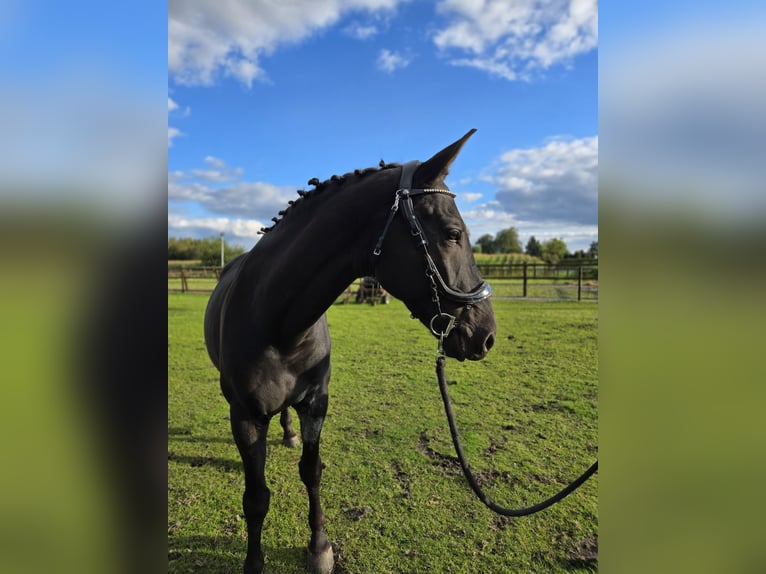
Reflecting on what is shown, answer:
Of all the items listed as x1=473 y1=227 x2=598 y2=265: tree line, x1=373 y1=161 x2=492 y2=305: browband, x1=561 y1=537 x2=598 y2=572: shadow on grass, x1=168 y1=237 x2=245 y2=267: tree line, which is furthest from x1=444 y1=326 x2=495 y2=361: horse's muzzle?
x1=473 y1=227 x2=598 y2=265: tree line

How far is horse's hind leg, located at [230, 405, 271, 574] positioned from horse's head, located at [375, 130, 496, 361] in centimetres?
152

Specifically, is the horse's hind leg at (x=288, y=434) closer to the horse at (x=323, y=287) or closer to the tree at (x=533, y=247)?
the horse at (x=323, y=287)

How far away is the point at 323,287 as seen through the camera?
7.87ft

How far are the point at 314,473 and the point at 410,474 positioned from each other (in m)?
1.35

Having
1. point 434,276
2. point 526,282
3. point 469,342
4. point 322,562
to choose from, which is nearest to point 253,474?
point 322,562

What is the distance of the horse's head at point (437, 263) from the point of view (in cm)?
205

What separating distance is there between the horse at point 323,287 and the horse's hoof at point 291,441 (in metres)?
1.90

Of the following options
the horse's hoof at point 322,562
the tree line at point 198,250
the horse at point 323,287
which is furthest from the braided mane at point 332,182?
the tree line at point 198,250

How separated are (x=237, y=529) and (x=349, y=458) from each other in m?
1.46

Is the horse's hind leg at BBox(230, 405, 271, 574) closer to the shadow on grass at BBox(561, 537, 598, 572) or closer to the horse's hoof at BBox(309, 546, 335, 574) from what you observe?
the horse's hoof at BBox(309, 546, 335, 574)
